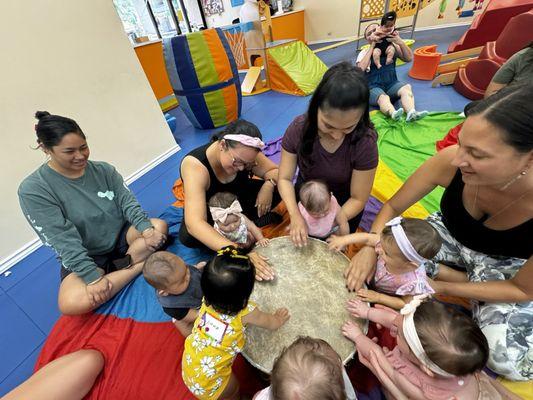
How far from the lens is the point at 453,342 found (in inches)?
30.3

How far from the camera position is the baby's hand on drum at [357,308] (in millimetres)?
1074

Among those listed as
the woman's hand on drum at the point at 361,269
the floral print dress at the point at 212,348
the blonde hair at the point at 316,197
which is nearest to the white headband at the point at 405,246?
the woman's hand on drum at the point at 361,269

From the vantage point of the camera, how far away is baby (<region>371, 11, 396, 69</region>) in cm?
338

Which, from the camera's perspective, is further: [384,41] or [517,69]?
[384,41]

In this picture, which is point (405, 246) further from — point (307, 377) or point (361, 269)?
point (307, 377)

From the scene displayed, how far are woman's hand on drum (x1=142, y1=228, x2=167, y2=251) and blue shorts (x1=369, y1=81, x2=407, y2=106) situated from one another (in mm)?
3230

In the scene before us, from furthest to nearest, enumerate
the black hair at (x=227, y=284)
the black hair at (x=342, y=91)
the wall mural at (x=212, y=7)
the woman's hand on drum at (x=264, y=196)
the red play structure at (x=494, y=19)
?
the wall mural at (x=212, y=7)
the red play structure at (x=494, y=19)
the woman's hand on drum at (x=264, y=196)
the black hair at (x=342, y=91)
the black hair at (x=227, y=284)

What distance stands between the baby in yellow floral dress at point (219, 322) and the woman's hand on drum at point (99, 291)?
84 centimetres

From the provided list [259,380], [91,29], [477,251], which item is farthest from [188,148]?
[477,251]

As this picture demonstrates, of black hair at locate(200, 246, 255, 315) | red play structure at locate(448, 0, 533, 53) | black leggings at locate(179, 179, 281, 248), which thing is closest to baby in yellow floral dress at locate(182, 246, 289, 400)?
black hair at locate(200, 246, 255, 315)

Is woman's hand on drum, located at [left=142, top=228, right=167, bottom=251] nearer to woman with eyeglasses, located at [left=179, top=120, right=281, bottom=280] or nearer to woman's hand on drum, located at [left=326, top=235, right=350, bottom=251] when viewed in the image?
woman with eyeglasses, located at [left=179, top=120, right=281, bottom=280]

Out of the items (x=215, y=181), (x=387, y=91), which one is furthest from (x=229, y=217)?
(x=387, y=91)

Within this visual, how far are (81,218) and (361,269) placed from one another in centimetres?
164

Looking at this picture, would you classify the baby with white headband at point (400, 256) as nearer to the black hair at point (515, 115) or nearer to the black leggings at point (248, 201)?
the black hair at point (515, 115)
